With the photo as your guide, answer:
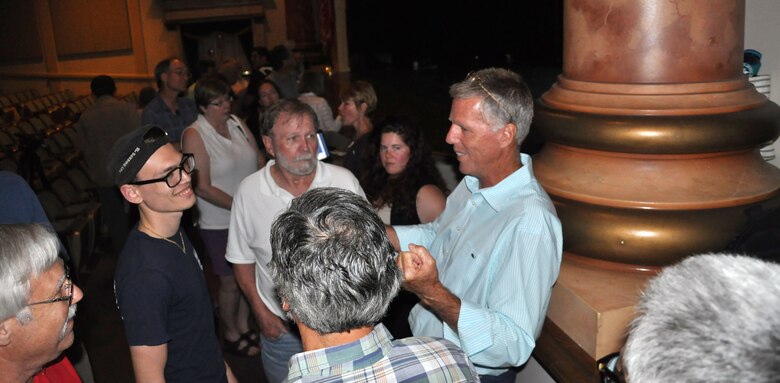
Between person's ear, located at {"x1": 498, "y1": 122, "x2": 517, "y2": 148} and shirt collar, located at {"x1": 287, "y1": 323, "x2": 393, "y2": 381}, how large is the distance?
2.60ft

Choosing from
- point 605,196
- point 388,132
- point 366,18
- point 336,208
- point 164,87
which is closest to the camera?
point 336,208

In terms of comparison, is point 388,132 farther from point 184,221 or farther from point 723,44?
Result: point 184,221

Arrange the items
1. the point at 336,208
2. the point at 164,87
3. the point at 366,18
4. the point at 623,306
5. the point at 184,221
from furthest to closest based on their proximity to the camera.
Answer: the point at 366,18 < the point at 164,87 < the point at 184,221 < the point at 623,306 < the point at 336,208

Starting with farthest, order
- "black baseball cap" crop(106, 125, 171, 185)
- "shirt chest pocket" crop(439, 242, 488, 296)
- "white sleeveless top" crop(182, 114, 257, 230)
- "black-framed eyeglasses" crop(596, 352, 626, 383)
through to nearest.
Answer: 1. "white sleeveless top" crop(182, 114, 257, 230)
2. "black baseball cap" crop(106, 125, 171, 185)
3. "shirt chest pocket" crop(439, 242, 488, 296)
4. "black-framed eyeglasses" crop(596, 352, 626, 383)

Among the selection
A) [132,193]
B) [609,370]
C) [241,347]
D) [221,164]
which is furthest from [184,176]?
[241,347]

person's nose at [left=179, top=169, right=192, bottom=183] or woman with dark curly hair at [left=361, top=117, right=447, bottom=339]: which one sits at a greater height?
person's nose at [left=179, top=169, right=192, bottom=183]

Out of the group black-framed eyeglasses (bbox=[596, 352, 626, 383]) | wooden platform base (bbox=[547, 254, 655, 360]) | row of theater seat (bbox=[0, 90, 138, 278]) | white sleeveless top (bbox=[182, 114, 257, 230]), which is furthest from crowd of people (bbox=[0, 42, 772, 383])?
row of theater seat (bbox=[0, 90, 138, 278])

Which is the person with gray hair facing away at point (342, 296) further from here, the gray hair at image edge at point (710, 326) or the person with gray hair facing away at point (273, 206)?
the person with gray hair facing away at point (273, 206)

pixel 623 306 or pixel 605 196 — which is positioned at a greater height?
pixel 605 196

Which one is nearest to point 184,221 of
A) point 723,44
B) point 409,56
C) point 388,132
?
point 388,132

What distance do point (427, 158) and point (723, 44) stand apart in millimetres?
1601

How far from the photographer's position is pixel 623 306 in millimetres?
1656

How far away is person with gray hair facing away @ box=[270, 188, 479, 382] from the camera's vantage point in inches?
47.8

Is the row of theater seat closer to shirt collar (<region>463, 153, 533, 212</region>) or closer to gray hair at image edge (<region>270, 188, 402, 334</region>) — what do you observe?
shirt collar (<region>463, 153, 533, 212</region>)
